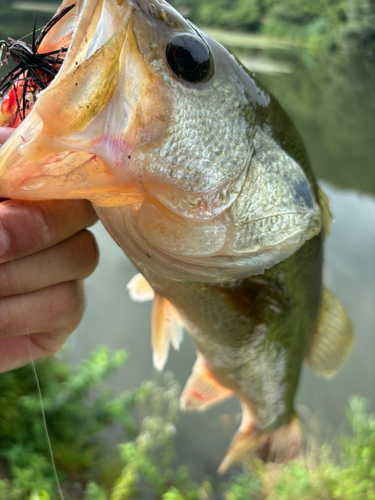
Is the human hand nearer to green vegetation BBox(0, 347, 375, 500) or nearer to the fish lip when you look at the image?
the fish lip

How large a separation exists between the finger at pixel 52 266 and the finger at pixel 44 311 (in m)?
0.02

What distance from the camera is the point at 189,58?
1.81ft

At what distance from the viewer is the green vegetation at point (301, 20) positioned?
17.8 metres

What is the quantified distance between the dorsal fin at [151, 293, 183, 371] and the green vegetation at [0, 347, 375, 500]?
1042 mm

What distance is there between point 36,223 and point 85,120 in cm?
25

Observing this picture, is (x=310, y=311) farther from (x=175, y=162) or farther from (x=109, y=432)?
(x=109, y=432)

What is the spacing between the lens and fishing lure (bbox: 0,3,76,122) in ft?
1.75

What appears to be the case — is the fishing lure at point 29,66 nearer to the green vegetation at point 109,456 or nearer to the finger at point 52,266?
the finger at point 52,266

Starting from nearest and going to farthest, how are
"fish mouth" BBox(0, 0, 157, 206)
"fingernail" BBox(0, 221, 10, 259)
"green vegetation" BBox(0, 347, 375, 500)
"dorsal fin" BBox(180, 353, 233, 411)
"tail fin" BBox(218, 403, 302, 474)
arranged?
"fish mouth" BBox(0, 0, 157, 206) → "fingernail" BBox(0, 221, 10, 259) → "dorsal fin" BBox(180, 353, 233, 411) → "tail fin" BBox(218, 403, 302, 474) → "green vegetation" BBox(0, 347, 375, 500)

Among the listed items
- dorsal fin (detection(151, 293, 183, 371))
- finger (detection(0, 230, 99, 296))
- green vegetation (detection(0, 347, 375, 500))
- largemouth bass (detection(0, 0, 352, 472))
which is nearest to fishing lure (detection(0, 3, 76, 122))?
largemouth bass (detection(0, 0, 352, 472))

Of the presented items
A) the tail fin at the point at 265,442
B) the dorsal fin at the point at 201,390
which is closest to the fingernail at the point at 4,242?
the dorsal fin at the point at 201,390

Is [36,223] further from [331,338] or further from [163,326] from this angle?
[331,338]

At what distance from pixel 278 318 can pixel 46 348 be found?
62 centimetres

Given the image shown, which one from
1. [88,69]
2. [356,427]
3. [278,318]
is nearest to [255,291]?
[278,318]
